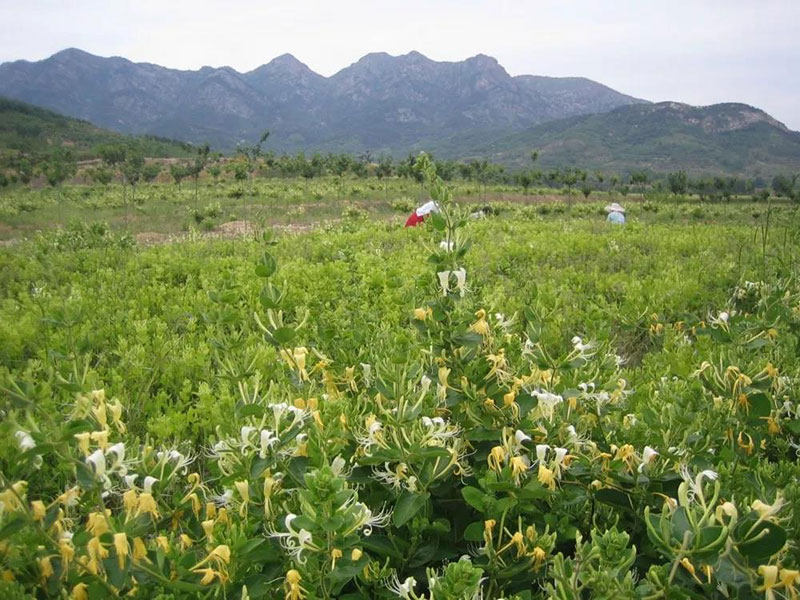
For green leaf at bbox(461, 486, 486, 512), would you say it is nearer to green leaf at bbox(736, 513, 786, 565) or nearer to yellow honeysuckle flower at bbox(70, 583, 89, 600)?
green leaf at bbox(736, 513, 786, 565)

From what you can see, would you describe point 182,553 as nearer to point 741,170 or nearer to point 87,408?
point 87,408

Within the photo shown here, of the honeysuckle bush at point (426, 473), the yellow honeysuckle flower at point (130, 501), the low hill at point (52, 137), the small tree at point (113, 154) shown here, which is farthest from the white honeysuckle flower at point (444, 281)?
the low hill at point (52, 137)

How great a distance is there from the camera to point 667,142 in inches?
6348

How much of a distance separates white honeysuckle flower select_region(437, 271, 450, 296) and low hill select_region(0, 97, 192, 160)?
264 ft

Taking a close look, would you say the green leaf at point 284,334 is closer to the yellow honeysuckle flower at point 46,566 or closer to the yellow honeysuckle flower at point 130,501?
the yellow honeysuckle flower at point 130,501

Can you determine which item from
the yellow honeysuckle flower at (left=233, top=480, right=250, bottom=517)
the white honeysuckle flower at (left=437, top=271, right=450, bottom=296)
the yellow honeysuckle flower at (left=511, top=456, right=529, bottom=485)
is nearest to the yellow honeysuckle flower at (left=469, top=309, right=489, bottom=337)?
the white honeysuckle flower at (left=437, top=271, right=450, bottom=296)

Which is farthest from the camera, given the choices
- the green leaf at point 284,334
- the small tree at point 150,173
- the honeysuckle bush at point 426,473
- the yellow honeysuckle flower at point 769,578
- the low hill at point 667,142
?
the low hill at point 667,142

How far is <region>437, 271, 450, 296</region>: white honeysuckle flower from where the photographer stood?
1748 millimetres

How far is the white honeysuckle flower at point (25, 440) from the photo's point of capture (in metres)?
1.09

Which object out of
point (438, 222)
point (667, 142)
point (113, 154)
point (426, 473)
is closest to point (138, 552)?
point (426, 473)

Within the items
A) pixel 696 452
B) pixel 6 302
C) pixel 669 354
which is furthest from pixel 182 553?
pixel 6 302

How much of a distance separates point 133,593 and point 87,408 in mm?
435

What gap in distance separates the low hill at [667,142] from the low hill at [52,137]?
9903 centimetres

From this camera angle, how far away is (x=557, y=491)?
64.4 inches
